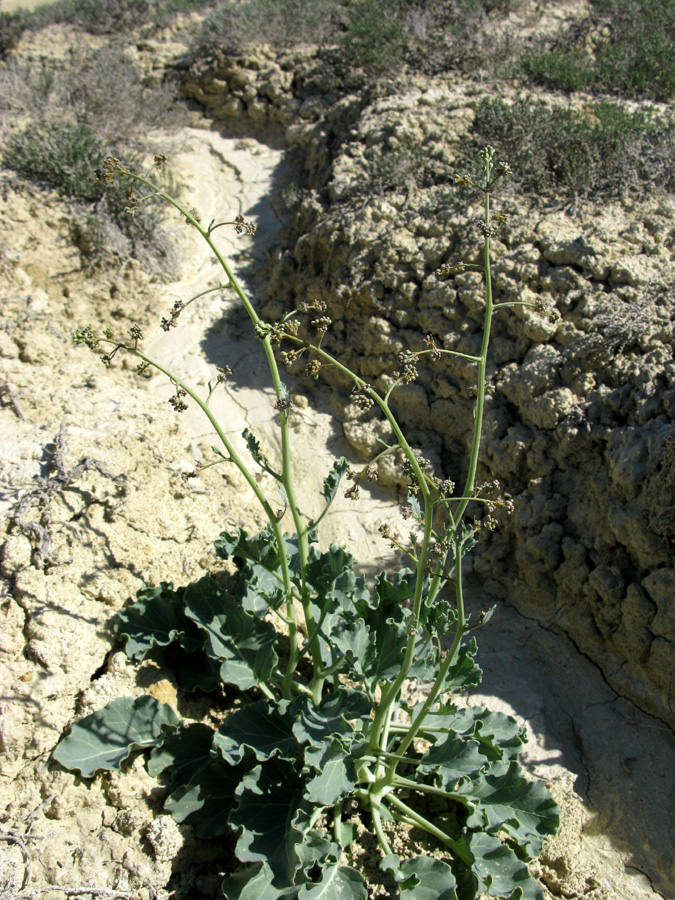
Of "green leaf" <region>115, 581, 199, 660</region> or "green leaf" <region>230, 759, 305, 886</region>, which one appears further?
"green leaf" <region>115, 581, 199, 660</region>

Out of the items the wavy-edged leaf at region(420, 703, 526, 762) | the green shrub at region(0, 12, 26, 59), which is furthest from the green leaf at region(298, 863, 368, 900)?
the green shrub at region(0, 12, 26, 59)

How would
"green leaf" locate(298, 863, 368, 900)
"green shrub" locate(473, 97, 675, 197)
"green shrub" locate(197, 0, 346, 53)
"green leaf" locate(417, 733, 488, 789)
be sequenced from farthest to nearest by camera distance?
"green shrub" locate(197, 0, 346, 53), "green shrub" locate(473, 97, 675, 197), "green leaf" locate(417, 733, 488, 789), "green leaf" locate(298, 863, 368, 900)

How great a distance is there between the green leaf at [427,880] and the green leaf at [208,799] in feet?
2.58

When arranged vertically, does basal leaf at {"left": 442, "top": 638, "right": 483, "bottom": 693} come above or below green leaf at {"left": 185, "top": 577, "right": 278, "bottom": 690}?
above

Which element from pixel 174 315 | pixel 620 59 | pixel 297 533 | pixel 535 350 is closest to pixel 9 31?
pixel 620 59

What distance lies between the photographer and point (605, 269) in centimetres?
427

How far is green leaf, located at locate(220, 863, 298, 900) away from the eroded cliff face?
2.18 m

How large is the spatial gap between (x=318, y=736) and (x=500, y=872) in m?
0.85

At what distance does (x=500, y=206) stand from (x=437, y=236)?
20.9 inches

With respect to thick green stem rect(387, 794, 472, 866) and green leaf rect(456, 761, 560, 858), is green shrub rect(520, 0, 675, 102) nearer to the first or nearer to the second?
green leaf rect(456, 761, 560, 858)

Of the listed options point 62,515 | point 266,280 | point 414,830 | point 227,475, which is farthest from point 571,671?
point 266,280

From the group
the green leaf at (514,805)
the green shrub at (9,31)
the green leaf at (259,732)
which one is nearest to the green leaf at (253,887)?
the green leaf at (259,732)

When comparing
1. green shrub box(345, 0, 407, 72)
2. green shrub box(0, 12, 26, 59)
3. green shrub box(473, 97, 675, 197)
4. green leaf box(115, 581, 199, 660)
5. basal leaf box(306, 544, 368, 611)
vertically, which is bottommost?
green leaf box(115, 581, 199, 660)

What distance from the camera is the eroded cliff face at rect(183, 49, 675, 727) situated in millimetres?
3525
